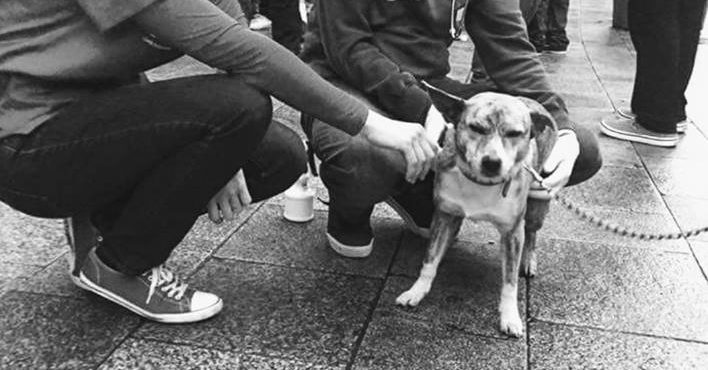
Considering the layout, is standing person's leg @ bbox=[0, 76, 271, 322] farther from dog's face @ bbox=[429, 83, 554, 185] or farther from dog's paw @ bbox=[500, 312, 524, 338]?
dog's paw @ bbox=[500, 312, 524, 338]

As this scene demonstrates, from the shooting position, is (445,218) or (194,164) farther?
(445,218)

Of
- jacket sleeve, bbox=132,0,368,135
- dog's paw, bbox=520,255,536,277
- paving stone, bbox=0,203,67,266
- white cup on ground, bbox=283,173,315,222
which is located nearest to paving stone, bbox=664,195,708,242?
dog's paw, bbox=520,255,536,277

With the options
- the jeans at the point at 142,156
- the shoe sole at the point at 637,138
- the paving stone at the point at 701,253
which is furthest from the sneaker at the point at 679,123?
the jeans at the point at 142,156

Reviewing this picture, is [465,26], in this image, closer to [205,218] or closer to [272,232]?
[272,232]

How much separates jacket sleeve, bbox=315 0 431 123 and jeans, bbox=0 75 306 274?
667 mm

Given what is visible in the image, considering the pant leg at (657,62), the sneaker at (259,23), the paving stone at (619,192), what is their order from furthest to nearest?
1. the sneaker at (259,23)
2. the pant leg at (657,62)
3. the paving stone at (619,192)

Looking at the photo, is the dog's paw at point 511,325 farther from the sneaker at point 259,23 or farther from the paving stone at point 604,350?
the sneaker at point 259,23

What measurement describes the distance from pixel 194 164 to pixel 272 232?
113cm

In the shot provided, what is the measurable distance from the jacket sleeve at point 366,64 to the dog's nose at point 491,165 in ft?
2.09

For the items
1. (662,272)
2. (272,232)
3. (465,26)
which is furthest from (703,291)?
(272,232)

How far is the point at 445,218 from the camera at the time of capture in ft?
9.39

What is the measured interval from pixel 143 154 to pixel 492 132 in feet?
3.70

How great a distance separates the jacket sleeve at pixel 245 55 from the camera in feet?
7.22

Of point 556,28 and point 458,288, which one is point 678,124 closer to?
point 458,288
